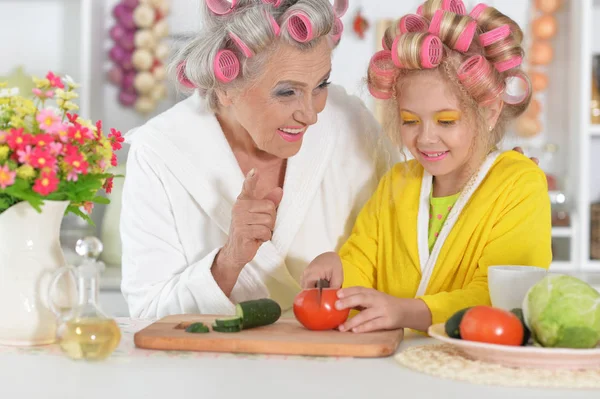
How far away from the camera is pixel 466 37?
5.81 feet

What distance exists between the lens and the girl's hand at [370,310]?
1.49 m

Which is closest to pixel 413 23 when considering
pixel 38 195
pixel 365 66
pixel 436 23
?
pixel 436 23

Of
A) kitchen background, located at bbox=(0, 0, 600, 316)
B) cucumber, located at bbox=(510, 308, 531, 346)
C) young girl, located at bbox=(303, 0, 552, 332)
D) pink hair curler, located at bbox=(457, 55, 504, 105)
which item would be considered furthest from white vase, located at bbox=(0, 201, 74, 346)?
kitchen background, located at bbox=(0, 0, 600, 316)

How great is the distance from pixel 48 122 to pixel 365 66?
2350 millimetres

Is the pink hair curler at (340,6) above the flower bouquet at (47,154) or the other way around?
above

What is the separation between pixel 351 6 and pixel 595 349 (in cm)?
259

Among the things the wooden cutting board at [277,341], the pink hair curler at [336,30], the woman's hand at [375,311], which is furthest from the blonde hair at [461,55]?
the wooden cutting board at [277,341]

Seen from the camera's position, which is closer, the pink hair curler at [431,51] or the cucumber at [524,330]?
the cucumber at [524,330]

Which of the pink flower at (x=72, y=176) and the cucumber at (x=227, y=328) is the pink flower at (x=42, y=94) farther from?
the cucumber at (x=227, y=328)

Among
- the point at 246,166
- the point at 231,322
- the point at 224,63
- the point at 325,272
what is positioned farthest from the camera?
the point at 246,166

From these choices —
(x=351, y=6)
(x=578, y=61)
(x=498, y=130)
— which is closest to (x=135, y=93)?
(x=351, y=6)

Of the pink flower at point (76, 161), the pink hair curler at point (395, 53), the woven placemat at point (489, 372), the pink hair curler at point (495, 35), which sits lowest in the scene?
the woven placemat at point (489, 372)

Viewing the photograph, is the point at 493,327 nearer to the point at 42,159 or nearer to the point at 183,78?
the point at 42,159

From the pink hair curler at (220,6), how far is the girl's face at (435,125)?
424 mm
